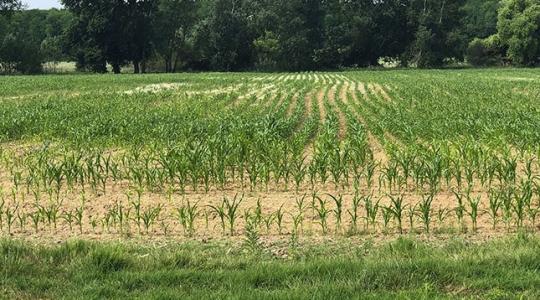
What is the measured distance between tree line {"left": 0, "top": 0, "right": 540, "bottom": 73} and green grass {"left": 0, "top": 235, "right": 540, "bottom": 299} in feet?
267

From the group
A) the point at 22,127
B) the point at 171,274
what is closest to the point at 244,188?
the point at 171,274

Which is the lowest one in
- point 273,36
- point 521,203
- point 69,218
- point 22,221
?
point 22,221

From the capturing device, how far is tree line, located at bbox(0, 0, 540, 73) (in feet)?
273

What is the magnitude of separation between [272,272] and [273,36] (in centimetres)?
8467

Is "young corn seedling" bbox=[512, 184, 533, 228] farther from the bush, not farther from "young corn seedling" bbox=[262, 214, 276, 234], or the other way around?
the bush

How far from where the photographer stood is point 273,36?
287 feet

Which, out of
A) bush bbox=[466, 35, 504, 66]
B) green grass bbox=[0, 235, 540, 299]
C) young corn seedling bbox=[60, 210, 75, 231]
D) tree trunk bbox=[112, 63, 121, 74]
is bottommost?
young corn seedling bbox=[60, 210, 75, 231]

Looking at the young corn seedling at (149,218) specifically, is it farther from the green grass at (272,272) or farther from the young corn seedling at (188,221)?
the green grass at (272,272)

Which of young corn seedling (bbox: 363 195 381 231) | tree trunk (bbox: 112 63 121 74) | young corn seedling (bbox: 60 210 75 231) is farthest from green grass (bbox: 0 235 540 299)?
tree trunk (bbox: 112 63 121 74)

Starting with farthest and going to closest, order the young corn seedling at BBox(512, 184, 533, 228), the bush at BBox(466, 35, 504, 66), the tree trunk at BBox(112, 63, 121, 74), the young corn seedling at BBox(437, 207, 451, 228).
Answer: the bush at BBox(466, 35, 504, 66), the tree trunk at BBox(112, 63, 121, 74), the young corn seedling at BBox(437, 207, 451, 228), the young corn seedling at BBox(512, 184, 533, 228)

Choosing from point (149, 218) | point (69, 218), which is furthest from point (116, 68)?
point (149, 218)

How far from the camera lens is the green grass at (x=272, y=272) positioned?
4617mm

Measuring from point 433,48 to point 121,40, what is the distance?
49.7 m

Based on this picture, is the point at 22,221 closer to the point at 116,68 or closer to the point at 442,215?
the point at 442,215
